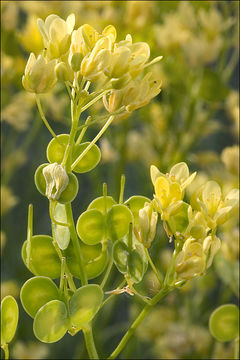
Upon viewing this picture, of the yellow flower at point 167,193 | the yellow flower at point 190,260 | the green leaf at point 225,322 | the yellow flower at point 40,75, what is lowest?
the green leaf at point 225,322

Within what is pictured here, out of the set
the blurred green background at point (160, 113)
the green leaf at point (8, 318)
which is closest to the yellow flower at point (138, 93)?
the green leaf at point (8, 318)

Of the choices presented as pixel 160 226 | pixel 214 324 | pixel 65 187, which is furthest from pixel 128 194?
pixel 65 187

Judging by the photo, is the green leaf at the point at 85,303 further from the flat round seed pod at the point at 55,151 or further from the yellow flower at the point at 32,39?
the yellow flower at the point at 32,39

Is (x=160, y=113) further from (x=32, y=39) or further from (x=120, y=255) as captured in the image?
(x=120, y=255)

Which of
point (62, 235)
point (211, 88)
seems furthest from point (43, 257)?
point (211, 88)

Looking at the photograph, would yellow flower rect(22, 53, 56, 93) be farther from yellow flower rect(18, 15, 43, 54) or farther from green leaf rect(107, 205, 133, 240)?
yellow flower rect(18, 15, 43, 54)

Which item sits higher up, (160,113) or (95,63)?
(95,63)

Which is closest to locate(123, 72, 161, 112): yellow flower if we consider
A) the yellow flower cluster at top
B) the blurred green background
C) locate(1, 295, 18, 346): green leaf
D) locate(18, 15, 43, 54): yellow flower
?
the yellow flower cluster at top

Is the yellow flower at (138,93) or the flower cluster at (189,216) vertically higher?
the yellow flower at (138,93)
